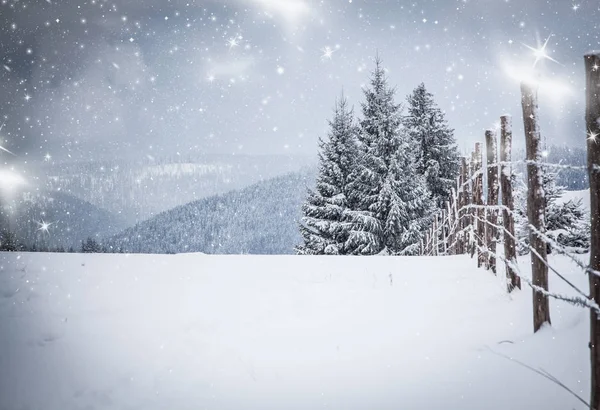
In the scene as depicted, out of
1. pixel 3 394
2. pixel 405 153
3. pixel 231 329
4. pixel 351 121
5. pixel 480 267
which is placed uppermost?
pixel 351 121

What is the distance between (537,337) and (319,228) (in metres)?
16.0

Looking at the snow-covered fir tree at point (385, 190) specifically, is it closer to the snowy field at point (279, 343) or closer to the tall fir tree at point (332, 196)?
the tall fir tree at point (332, 196)

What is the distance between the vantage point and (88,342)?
380 cm

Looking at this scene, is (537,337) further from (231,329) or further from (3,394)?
(3,394)

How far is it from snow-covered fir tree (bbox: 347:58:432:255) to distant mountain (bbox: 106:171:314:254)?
103 metres

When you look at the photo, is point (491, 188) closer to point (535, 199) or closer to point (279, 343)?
point (535, 199)

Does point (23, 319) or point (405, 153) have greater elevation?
point (405, 153)

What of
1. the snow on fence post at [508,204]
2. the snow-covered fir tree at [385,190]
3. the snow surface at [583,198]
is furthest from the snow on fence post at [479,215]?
the snow-covered fir tree at [385,190]

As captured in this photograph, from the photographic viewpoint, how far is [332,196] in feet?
64.8

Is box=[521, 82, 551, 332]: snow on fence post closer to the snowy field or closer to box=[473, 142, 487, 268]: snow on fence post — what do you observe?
the snowy field

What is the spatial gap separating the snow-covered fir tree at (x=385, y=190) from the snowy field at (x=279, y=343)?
1203cm

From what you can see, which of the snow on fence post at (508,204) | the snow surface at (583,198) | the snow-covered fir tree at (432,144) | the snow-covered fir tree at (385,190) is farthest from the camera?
the snow-covered fir tree at (432,144)

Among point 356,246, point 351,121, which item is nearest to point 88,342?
point 356,246

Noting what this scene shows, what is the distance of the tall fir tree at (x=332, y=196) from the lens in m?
18.9
